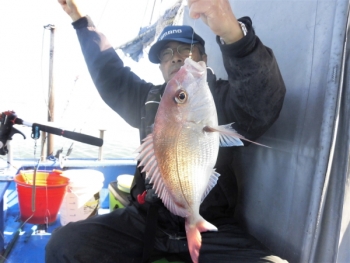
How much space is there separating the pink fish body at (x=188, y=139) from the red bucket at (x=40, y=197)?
6.78 ft

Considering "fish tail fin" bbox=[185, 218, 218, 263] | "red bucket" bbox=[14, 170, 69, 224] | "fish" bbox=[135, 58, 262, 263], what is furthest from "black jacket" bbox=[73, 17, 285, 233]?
"red bucket" bbox=[14, 170, 69, 224]

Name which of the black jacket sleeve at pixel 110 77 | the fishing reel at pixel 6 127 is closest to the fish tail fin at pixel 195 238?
the black jacket sleeve at pixel 110 77

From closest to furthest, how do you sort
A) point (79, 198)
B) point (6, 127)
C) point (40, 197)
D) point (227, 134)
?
1. point (227, 134)
2. point (6, 127)
3. point (40, 197)
4. point (79, 198)

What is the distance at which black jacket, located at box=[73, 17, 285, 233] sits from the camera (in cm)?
138

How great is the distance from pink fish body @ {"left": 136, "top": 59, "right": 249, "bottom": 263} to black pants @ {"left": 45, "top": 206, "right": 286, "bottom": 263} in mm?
545

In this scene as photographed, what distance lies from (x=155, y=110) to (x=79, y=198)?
168 centimetres

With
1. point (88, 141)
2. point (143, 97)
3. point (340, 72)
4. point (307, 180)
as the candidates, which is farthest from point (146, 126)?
point (340, 72)

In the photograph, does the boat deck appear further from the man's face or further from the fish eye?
the fish eye

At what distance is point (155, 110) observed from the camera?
1977mm

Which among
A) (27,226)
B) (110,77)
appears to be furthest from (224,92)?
(27,226)

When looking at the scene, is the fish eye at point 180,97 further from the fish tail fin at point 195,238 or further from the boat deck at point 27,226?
the boat deck at point 27,226

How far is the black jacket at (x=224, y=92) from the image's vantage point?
138 centimetres

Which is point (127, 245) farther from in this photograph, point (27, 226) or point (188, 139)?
point (27, 226)

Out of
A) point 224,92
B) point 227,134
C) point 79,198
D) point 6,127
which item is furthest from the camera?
point 79,198
